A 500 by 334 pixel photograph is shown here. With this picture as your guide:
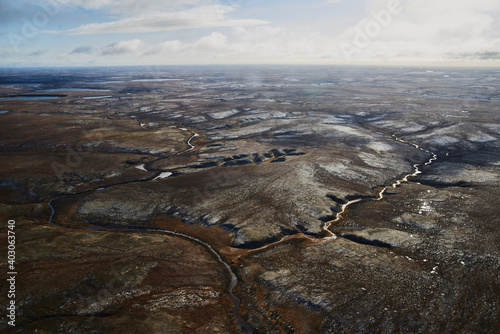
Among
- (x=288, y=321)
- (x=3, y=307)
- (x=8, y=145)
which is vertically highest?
(x=8, y=145)

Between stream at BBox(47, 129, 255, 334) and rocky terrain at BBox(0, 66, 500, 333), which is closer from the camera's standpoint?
stream at BBox(47, 129, 255, 334)

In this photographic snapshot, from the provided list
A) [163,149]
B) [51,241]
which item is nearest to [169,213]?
[51,241]

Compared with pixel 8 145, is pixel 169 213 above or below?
below

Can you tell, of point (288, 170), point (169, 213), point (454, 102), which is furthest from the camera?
point (454, 102)

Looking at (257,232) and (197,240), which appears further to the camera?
(257,232)

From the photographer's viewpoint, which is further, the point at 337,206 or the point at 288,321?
the point at 337,206

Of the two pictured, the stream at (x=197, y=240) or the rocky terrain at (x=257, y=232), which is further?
the rocky terrain at (x=257, y=232)

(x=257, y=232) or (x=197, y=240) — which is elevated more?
(x=257, y=232)

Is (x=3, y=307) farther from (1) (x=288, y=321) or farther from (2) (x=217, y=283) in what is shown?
(1) (x=288, y=321)
